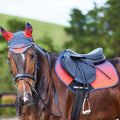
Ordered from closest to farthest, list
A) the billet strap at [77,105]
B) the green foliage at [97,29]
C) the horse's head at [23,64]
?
the horse's head at [23,64]
the billet strap at [77,105]
the green foliage at [97,29]

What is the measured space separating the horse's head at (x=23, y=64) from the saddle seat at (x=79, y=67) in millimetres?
626

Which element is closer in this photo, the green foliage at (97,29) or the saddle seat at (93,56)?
the saddle seat at (93,56)

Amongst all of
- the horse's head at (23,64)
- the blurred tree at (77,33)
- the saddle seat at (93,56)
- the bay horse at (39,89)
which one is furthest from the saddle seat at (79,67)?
the blurred tree at (77,33)

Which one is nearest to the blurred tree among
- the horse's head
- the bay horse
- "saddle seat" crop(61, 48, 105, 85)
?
"saddle seat" crop(61, 48, 105, 85)

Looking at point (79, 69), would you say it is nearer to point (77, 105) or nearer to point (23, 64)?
point (77, 105)

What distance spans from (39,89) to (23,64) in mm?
529

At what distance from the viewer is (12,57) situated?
7.51 ft

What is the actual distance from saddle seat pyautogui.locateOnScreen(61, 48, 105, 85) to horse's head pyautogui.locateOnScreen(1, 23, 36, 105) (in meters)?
0.63

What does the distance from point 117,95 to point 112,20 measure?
11365 mm

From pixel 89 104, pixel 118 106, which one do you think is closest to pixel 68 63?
pixel 89 104

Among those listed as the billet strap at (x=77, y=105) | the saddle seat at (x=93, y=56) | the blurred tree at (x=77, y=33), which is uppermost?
the blurred tree at (x=77, y=33)

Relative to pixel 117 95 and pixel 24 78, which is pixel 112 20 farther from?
pixel 24 78

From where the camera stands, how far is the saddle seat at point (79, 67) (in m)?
2.70

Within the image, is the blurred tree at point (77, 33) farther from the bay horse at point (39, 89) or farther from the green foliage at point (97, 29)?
the bay horse at point (39, 89)
